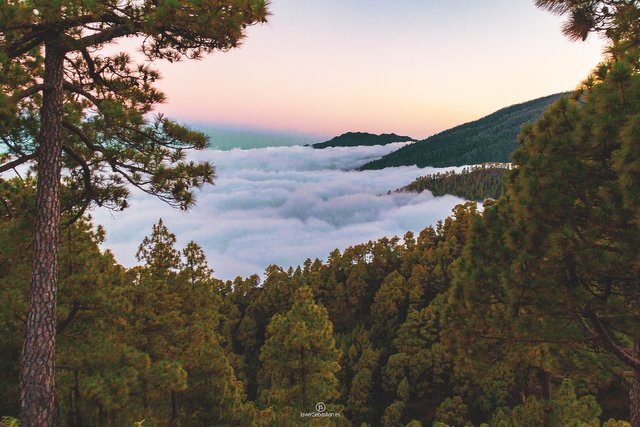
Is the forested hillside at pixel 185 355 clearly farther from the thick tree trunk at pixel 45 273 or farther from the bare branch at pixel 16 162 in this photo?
the thick tree trunk at pixel 45 273

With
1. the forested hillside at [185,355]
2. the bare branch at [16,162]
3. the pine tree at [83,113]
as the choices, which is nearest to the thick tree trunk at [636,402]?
the forested hillside at [185,355]

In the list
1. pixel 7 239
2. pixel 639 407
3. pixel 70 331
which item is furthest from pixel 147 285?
pixel 639 407

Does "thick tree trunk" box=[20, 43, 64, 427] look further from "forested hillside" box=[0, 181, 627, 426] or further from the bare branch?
"forested hillside" box=[0, 181, 627, 426]

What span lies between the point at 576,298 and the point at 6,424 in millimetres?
9225

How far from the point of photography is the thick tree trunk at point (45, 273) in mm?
6016

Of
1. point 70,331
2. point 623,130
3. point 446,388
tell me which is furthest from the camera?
point 446,388

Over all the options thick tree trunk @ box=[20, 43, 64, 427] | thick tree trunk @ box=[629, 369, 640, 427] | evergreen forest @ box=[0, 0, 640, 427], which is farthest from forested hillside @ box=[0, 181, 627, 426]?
thick tree trunk @ box=[20, 43, 64, 427]

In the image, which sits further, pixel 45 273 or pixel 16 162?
pixel 16 162

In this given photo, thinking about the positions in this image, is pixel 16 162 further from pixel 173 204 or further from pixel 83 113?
pixel 173 204

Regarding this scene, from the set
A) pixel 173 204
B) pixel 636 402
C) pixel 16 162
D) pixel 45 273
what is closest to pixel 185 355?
pixel 173 204

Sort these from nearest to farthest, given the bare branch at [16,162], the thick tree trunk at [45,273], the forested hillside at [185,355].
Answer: the thick tree trunk at [45,273] < the bare branch at [16,162] < the forested hillside at [185,355]

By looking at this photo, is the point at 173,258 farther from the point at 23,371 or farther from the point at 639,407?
the point at 639,407

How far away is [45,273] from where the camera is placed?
20.6 ft

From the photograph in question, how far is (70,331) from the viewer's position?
9211 mm
